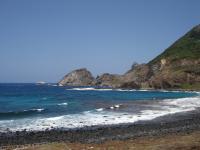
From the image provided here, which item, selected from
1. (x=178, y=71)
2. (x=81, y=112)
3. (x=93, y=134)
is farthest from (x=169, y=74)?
(x=93, y=134)

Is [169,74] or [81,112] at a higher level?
[169,74]

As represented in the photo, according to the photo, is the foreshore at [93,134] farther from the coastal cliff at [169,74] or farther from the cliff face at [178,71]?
the cliff face at [178,71]

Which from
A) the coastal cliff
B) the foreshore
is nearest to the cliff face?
the coastal cliff

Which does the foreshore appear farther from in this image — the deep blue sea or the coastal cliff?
the coastal cliff

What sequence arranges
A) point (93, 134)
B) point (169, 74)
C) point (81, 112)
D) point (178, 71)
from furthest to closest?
1. point (169, 74)
2. point (178, 71)
3. point (81, 112)
4. point (93, 134)

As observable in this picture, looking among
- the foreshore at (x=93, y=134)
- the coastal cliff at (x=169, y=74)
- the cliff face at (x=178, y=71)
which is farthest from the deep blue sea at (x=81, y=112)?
the coastal cliff at (x=169, y=74)

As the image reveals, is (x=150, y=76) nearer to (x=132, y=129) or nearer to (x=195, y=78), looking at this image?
(x=195, y=78)

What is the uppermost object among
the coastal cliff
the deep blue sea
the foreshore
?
the coastal cliff

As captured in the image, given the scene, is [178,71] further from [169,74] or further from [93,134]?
[93,134]

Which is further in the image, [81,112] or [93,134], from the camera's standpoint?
[81,112]

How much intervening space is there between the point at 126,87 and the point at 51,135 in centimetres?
14147

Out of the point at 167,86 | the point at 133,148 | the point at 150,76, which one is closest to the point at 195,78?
the point at 167,86

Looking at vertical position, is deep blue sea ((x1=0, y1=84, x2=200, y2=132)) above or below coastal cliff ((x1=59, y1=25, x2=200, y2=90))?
below

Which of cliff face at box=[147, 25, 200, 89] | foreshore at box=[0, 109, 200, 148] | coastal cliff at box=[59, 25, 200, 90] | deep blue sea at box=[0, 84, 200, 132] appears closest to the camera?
foreshore at box=[0, 109, 200, 148]
